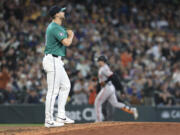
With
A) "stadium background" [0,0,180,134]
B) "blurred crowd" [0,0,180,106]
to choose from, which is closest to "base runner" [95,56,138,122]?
"blurred crowd" [0,0,180,106]

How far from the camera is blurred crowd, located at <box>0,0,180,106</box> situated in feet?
52.4

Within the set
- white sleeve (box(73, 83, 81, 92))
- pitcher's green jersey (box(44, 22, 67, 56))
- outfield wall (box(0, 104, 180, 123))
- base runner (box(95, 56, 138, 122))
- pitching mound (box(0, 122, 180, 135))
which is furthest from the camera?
white sleeve (box(73, 83, 81, 92))

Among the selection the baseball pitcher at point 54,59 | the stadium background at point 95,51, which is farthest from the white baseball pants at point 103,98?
the baseball pitcher at point 54,59

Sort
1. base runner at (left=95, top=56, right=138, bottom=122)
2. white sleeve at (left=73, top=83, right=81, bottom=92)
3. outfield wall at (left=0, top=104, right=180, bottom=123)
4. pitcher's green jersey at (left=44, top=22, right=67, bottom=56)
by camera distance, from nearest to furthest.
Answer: pitcher's green jersey at (left=44, top=22, right=67, bottom=56)
base runner at (left=95, top=56, right=138, bottom=122)
outfield wall at (left=0, top=104, right=180, bottom=123)
white sleeve at (left=73, top=83, right=81, bottom=92)

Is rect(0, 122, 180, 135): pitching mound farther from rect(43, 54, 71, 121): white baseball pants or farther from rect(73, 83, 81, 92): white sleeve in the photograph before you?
rect(73, 83, 81, 92): white sleeve

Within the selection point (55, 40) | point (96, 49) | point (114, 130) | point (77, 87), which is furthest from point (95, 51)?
point (114, 130)

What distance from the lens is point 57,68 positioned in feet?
26.0

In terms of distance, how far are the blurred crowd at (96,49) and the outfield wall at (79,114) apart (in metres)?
0.34

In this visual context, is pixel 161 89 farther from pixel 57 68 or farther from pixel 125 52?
pixel 57 68

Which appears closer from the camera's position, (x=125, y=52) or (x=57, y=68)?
(x=57, y=68)

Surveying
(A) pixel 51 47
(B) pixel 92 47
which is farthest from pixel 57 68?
(B) pixel 92 47

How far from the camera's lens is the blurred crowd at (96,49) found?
15969mm

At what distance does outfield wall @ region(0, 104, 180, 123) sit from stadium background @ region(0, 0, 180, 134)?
0.06 metres

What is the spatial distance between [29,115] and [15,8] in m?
5.38
